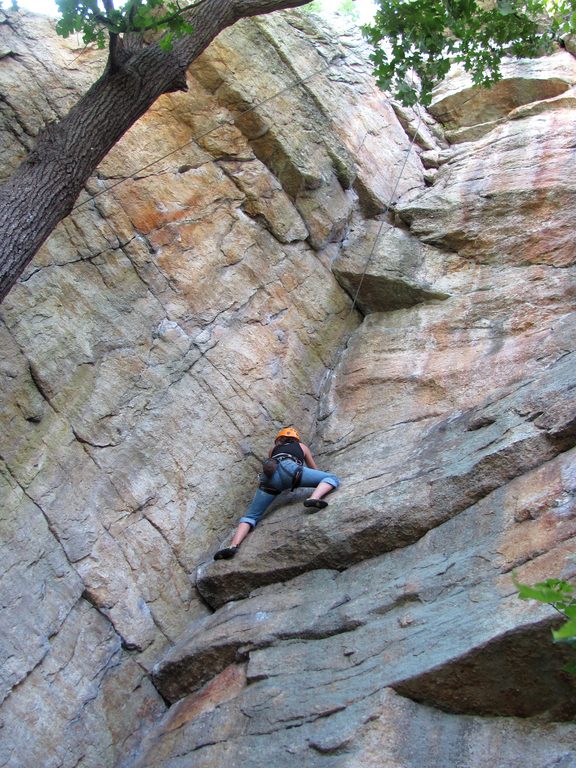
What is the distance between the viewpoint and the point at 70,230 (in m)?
8.73

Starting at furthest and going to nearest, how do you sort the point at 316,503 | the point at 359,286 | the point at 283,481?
the point at 359,286, the point at 283,481, the point at 316,503

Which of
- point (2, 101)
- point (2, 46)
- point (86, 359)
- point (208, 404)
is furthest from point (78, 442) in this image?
point (2, 46)

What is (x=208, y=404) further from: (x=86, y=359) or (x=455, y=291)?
(x=455, y=291)

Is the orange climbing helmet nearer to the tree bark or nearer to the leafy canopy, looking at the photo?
the tree bark

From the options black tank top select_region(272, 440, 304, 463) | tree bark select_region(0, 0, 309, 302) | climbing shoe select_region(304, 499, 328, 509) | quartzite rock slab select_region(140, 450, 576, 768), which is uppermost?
tree bark select_region(0, 0, 309, 302)

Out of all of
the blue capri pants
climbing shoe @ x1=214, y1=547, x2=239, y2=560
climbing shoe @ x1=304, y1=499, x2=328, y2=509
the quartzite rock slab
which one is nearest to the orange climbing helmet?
the blue capri pants

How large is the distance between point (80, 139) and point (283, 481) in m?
3.69

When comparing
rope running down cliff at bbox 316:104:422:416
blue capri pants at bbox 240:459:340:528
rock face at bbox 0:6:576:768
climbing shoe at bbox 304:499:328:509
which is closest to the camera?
rock face at bbox 0:6:576:768

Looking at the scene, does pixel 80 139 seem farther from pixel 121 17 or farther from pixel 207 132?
pixel 207 132

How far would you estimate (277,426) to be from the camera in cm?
938

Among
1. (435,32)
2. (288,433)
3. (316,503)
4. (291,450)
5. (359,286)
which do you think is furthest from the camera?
(359,286)

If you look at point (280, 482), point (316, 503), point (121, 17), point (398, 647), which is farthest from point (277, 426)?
point (121, 17)

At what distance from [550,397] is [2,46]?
7012 mm

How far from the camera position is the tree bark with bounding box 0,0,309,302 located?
21.4ft
